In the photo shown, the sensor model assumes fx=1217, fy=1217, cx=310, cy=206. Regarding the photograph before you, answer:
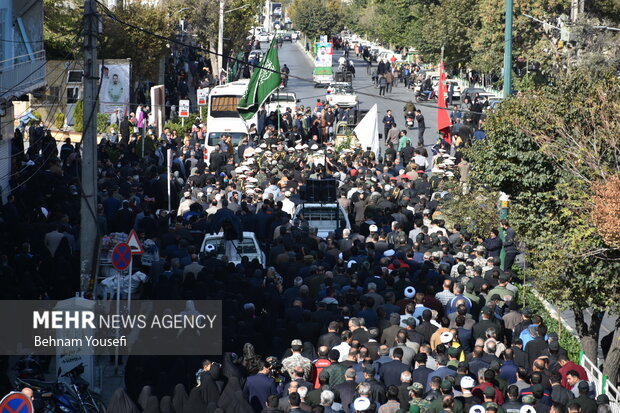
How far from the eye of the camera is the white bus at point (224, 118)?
3616 cm

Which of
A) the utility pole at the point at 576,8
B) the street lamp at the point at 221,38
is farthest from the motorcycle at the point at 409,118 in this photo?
the street lamp at the point at 221,38

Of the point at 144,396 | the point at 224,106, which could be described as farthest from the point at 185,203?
the point at 224,106

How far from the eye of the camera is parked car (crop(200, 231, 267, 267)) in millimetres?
21719

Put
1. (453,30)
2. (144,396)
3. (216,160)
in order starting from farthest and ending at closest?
(453,30)
(216,160)
(144,396)

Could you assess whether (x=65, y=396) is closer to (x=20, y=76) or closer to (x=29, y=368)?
(x=29, y=368)

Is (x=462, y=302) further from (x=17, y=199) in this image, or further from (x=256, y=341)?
(x=17, y=199)

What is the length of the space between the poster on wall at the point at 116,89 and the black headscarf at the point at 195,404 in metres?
27.9

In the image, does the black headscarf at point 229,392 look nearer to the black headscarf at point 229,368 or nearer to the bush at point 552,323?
the black headscarf at point 229,368

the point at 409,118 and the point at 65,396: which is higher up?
the point at 65,396

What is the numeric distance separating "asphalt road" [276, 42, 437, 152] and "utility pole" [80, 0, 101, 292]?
1411 centimetres

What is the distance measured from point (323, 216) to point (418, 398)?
1125 centimetres

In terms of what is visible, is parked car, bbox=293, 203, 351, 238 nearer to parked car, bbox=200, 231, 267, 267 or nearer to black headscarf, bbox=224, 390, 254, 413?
parked car, bbox=200, 231, 267, 267

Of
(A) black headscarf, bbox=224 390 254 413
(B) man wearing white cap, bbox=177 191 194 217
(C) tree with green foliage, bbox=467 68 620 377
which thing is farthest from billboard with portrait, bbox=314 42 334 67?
(A) black headscarf, bbox=224 390 254 413

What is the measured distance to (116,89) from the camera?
41.5 m
